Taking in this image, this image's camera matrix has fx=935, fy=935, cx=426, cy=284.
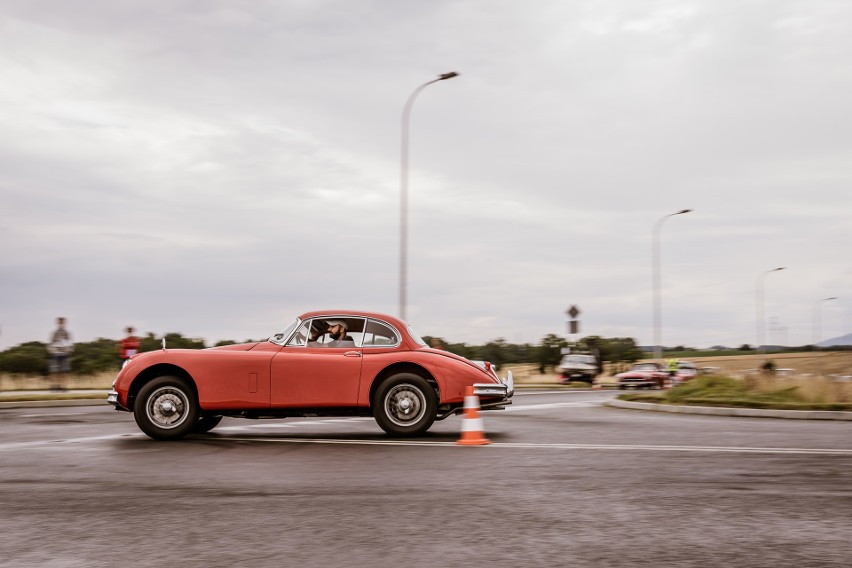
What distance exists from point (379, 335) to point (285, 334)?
4.08 feet

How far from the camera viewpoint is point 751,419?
16.3 metres

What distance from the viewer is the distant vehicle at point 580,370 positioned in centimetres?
4644

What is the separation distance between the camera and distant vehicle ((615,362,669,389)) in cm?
4184

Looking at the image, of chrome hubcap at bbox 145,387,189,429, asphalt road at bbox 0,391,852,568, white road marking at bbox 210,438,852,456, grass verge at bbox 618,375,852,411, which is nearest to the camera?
asphalt road at bbox 0,391,852,568

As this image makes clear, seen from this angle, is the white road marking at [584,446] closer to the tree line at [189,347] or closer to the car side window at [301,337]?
the car side window at [301,337]

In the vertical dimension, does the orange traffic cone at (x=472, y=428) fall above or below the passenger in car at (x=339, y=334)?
below

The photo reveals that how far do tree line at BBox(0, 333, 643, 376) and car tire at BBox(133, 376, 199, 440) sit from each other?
17558 millimetres

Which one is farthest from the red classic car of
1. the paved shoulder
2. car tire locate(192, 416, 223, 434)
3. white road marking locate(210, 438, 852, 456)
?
the paved shoulder

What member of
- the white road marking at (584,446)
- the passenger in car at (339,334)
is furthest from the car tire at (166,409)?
the passenger in car at (339,334)

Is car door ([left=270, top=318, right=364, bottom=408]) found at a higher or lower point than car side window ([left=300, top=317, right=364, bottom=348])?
lower

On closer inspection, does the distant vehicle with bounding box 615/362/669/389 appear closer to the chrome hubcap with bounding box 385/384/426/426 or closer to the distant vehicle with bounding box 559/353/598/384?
the distant vehicle with bounding box 559/353/598/384

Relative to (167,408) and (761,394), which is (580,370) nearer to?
(761,394)

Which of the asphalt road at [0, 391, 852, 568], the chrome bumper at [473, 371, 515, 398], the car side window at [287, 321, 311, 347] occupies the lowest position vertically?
the asphalt road at [0, 391, 852, 568]

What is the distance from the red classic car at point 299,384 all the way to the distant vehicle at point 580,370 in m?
34.9
